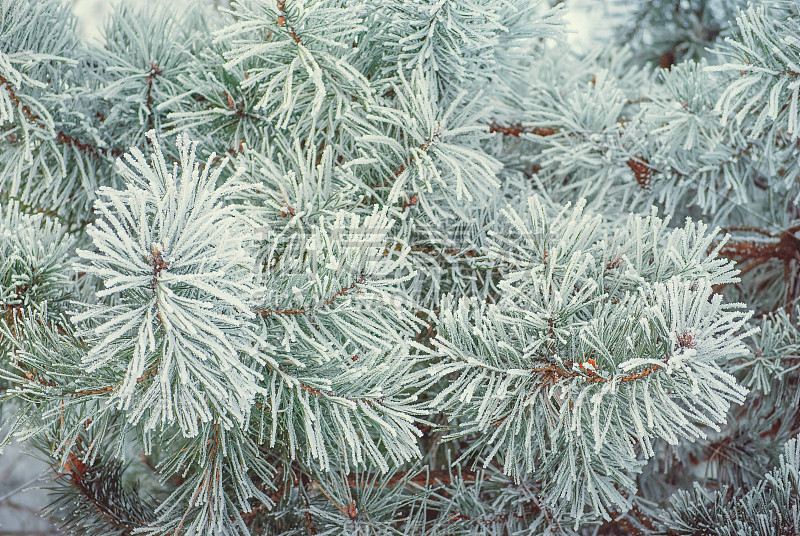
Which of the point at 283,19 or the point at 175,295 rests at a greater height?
the point at 283,19

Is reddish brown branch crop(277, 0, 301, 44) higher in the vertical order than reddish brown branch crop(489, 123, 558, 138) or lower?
higher

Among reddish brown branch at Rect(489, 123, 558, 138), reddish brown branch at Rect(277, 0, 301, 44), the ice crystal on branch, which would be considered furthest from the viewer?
reddish brown branch at Rect(489, 123, 558, 138)

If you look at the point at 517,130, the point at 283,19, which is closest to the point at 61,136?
the point at 283,19

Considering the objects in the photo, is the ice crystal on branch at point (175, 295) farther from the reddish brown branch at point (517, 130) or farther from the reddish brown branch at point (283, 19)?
the reddish brown branch at point (517, 130)

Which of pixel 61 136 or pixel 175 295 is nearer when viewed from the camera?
pixel 175 295

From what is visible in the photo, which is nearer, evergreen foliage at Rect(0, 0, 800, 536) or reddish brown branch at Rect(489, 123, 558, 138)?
evergreen foliage at Rect(0, 0, 800, 536)

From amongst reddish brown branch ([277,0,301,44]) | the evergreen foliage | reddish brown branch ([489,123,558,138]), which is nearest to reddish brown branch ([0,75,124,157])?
the evergreen foliage

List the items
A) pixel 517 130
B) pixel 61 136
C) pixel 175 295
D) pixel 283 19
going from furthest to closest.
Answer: pixel 517 130 → pixel 61 136 → pixel 283 19 → pixel 175 295

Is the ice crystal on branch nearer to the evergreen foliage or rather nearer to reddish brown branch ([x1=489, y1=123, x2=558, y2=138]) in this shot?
the evergreen foliage

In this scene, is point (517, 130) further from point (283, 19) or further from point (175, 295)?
point (175, 295)

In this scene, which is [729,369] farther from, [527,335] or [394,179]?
[394,179]
